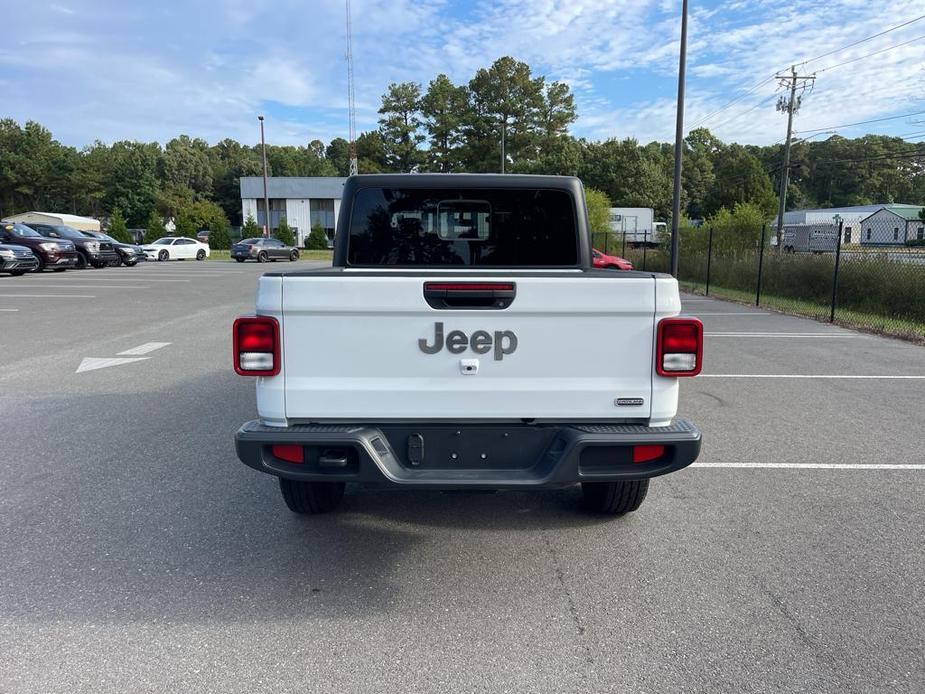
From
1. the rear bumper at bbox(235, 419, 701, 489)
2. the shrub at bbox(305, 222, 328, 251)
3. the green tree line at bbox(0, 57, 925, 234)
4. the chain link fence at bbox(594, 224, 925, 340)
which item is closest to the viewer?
the rear bumper at bbox(235, 419, 701, 489)

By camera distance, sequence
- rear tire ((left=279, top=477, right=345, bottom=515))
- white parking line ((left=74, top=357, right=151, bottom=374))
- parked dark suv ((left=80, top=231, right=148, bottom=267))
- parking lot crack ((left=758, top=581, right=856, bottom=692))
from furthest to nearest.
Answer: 1. parked dark suv ((left=80, top=231, right=148, bottom=267))
2. white parking line ((left=74, top=357, right=151, bottom=374))
3. rear tire ((left=279, top=477, right=345, bottom=515))
4. parking lot crack ((left=758, top=581, right=856, bottom=692))

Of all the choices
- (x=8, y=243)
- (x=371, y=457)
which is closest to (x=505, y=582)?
(x=371, y=457)

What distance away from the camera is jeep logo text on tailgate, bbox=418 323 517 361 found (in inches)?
121

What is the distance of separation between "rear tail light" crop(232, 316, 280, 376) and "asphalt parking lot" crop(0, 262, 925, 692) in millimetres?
1122

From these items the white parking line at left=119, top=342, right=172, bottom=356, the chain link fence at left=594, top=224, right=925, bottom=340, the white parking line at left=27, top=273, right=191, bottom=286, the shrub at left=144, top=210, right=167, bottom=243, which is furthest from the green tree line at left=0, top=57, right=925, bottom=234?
the white parking line at left=119, top=342, right=172, bottom=356

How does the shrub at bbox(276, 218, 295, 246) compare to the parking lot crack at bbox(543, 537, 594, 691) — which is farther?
the shrub at bbox(276, 218, 295, 246)

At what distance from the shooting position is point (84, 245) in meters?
27.6

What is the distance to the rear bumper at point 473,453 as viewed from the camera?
2.98 m

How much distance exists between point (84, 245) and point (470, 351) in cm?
2957

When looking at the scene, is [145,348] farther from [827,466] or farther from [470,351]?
[827,466]

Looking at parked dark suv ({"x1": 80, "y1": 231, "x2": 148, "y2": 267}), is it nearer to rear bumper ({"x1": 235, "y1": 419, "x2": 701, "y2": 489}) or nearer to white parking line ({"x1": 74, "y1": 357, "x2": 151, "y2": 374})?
white parking line ({"x1": 74, "y1": 357, "x2": 151, "y2": 374})

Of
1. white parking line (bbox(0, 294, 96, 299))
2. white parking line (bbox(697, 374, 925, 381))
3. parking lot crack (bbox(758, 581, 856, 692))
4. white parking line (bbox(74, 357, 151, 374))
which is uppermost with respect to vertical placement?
white parking line (bbox(0, 294, 96, 299))

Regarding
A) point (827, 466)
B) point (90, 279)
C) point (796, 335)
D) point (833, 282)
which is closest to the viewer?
point (827, 466)

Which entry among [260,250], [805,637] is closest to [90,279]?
[260,250]
